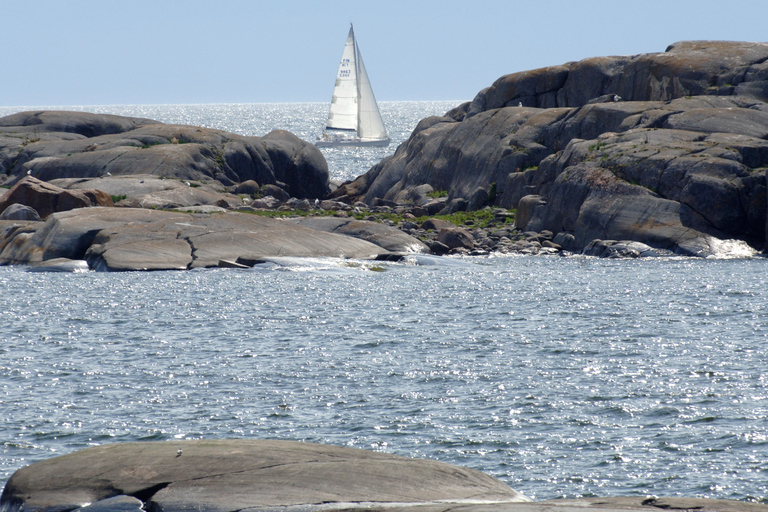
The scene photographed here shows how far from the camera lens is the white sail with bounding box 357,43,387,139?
335 ft

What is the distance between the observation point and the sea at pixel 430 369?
1450cm

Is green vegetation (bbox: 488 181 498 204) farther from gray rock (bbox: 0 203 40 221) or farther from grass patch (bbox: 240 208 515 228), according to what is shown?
gray rock (bbox: 0 203 40 221)

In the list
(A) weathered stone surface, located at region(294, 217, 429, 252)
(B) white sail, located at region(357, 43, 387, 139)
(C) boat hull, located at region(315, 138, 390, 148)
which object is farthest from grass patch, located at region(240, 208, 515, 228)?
(C) boat hull, located at region(315, 138, 390, 148)

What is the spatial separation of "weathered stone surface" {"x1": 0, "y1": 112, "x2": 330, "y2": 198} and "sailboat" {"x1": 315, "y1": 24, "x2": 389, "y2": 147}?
26.6 meters

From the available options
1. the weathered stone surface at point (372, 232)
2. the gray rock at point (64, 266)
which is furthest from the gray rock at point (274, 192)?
the gray rock at point (64, 266)

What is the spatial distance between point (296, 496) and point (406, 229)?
134 feet

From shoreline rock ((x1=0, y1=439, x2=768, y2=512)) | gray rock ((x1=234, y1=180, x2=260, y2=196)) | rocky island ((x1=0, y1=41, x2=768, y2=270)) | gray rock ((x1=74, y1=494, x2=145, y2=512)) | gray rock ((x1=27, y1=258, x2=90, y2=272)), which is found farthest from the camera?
gray rock ((x1=234, y1=180, x2=260, y2=196))

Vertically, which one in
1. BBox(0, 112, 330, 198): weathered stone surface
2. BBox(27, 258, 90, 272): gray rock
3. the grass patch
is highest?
BBox(0, 112, 330, 198): weathered stone surface

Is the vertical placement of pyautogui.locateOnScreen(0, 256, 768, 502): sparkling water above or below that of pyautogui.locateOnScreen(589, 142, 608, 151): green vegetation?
below

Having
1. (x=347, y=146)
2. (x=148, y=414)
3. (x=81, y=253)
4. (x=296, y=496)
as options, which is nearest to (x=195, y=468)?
(x=296, y=496)

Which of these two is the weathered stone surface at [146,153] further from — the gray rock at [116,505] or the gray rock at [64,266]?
the gray rock at [116,505]

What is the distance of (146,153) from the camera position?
6162 cm

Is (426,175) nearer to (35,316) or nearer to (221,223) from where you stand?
(221,223)

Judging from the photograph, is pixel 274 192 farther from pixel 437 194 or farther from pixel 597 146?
pixel 597 146
